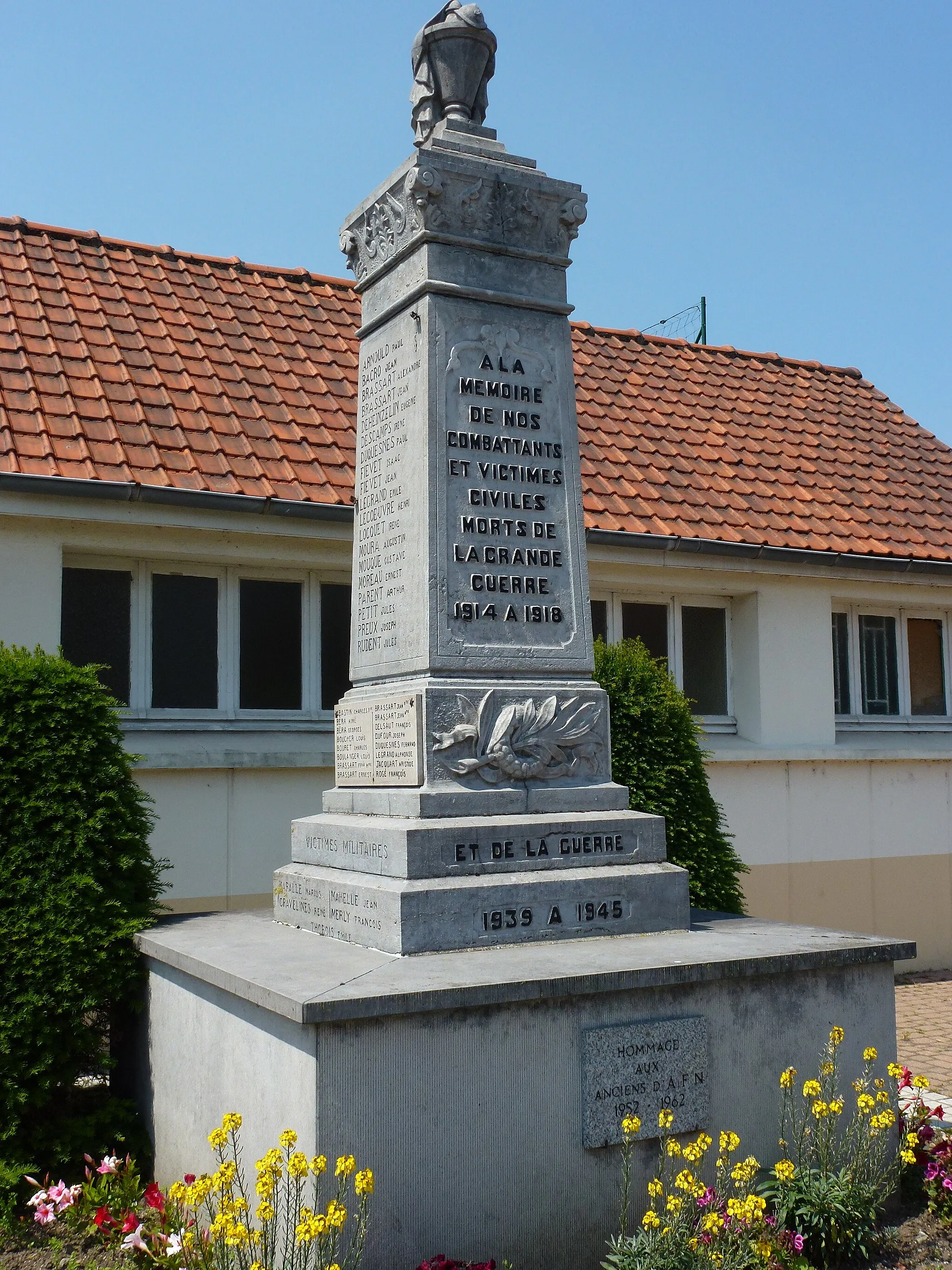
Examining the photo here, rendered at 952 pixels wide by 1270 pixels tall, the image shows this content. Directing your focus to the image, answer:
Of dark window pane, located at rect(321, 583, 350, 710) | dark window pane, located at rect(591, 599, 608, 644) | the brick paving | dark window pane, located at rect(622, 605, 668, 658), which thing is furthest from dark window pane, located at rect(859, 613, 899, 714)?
dark window pane, located at rect(321, 583, 350, 710)

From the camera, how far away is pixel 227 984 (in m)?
4.61

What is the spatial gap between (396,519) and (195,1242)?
119 inches

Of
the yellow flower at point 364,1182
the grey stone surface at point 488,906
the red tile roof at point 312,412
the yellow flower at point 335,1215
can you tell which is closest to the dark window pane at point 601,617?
the red tile roof at point 312,412

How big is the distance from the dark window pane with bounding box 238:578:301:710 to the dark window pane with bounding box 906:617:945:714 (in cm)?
595

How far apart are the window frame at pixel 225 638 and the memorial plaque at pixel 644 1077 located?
14.8ft

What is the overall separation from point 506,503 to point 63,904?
2586 mm

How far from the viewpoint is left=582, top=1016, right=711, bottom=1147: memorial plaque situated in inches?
175

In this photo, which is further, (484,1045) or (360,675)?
(360,675)


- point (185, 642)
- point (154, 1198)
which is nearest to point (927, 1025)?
point (185, 642)

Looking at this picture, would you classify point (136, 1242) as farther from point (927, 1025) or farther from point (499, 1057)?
point (927, 1025)

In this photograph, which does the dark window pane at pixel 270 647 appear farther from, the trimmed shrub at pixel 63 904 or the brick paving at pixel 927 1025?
the brick paving at pixel 927 1025

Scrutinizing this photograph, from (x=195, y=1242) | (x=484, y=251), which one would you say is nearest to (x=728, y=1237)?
(x=195, y=1242)

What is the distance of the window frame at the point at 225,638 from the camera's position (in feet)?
27.0

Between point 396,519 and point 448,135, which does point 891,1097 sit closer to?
point 396,519
